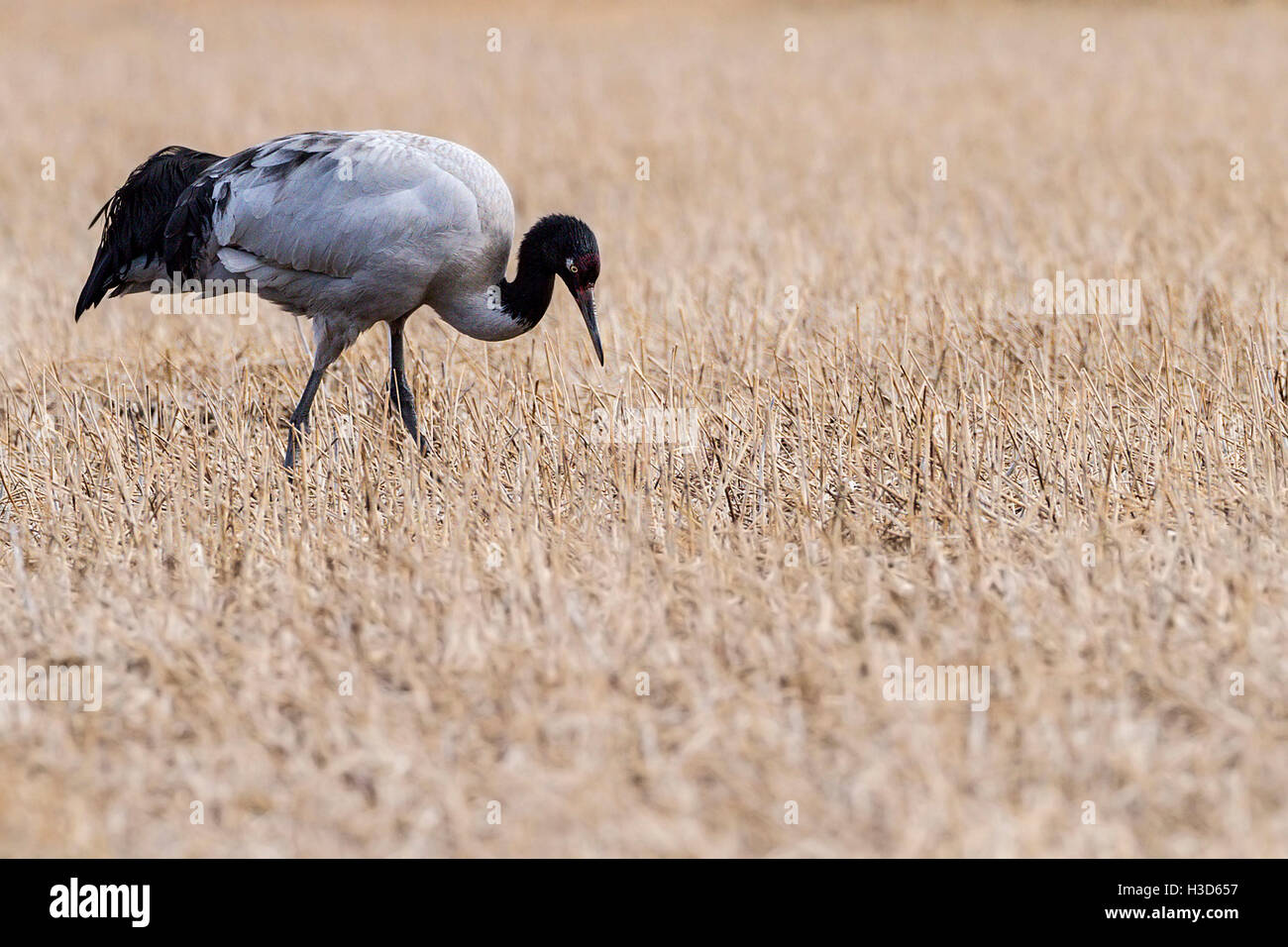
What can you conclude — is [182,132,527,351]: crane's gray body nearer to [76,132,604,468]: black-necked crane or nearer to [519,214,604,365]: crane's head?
[76,132,604,468]: black-necked crane

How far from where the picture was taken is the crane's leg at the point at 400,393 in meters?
6.13

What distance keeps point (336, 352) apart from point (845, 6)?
23692 mm

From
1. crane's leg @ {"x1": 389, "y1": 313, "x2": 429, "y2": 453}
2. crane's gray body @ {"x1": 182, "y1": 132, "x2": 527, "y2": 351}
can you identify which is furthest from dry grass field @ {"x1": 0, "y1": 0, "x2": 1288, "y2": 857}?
crane's gray body @ {"x1": 182, "y1": 132, "x2": 527, "y2": 351}

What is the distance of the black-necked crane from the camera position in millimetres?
5918

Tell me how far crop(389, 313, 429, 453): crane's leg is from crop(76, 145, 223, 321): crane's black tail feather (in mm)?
1098

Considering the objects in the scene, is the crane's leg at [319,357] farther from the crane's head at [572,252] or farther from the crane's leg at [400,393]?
the crane's head at [572,252]

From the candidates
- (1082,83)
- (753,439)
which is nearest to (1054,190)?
(1082,83)

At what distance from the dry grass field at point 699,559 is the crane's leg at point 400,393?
11 centimetres

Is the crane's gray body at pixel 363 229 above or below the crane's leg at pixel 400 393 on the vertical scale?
above

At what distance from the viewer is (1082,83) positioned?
16328 millimetres

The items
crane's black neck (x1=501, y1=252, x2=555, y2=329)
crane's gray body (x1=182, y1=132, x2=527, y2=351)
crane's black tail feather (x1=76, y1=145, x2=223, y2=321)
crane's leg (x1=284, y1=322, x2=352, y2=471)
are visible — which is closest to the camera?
crane's gray body (x1=182, y1=132, x2=527, y2=351)

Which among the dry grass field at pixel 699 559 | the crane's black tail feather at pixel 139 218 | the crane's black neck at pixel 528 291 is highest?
the crane's black tail feather at pixel 139 218

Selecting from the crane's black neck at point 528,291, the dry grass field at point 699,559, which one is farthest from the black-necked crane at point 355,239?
the dry grass field at point 699,559

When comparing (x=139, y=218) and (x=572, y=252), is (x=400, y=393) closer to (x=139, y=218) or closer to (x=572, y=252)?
(x=572, y=252)
